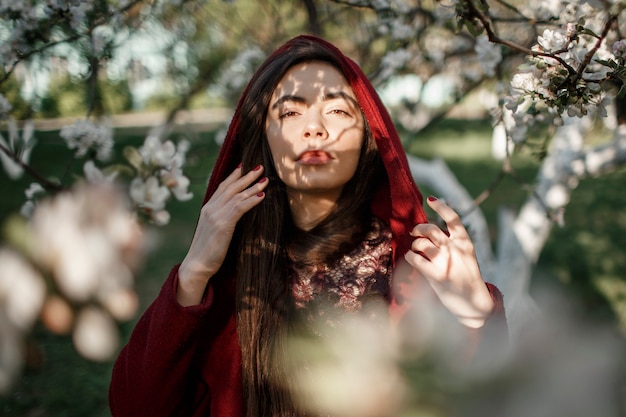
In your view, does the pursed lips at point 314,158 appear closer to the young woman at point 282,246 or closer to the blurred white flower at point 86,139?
the young woman at point 282,246

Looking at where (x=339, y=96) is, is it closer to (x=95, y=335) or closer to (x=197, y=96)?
(x=95, y=335)

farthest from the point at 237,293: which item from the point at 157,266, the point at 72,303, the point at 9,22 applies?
the point at 157,266

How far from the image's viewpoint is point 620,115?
2566 mm

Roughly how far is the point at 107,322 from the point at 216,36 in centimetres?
257

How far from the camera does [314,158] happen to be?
5.40 ft

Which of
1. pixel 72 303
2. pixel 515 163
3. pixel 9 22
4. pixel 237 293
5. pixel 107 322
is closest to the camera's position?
pixel 237 293

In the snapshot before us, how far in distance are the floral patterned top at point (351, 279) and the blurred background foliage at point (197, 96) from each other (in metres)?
1.02

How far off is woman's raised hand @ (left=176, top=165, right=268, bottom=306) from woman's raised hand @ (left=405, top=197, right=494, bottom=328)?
42cm

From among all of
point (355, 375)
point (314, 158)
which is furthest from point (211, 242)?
point (355, 375)

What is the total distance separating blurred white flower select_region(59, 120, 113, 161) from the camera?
226 cm

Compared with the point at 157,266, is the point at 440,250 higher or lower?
lower

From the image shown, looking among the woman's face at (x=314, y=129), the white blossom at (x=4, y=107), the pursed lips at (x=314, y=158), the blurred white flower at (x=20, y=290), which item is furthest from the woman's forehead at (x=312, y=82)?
the blurred white flower at (x=20, y=290)

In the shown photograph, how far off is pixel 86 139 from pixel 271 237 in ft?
3.25

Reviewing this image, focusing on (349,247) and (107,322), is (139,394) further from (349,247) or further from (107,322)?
(107,322)
